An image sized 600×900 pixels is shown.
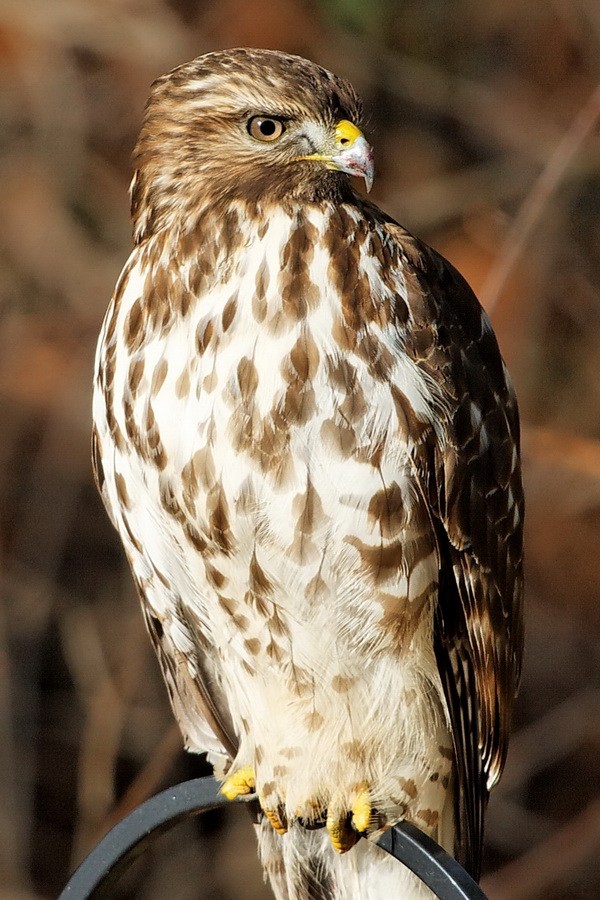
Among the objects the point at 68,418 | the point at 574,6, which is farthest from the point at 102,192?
the point at 574,6

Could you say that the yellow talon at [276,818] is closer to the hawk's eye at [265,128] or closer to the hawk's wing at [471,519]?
the hawk's wing at [471,519]

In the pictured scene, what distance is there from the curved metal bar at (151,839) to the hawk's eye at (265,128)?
1.00 m

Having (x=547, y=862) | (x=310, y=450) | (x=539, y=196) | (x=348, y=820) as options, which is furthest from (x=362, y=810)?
(x=547, y=862)

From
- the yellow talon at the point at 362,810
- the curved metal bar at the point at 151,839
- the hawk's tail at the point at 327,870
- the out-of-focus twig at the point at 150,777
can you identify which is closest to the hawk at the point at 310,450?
the yellow talon at the point at 362,810

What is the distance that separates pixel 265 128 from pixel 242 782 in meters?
1.17

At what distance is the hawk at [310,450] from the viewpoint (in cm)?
210

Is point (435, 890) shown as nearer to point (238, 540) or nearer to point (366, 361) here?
Result: point (238, 540)

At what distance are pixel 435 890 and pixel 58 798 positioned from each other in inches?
117

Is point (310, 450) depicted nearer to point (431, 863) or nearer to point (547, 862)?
point (431, 863)

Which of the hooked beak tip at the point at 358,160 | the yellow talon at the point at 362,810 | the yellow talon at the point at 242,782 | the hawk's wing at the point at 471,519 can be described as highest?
the hooked beak tip at the point at 358,160

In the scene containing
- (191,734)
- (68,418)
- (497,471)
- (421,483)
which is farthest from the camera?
(68,418)

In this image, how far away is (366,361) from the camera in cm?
209

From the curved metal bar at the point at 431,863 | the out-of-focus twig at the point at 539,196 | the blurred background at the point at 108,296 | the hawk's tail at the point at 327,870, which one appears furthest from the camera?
the blurred background at the point at 108,296

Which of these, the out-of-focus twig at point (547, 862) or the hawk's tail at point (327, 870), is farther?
the out-of-focus twig at point (547, 862)
